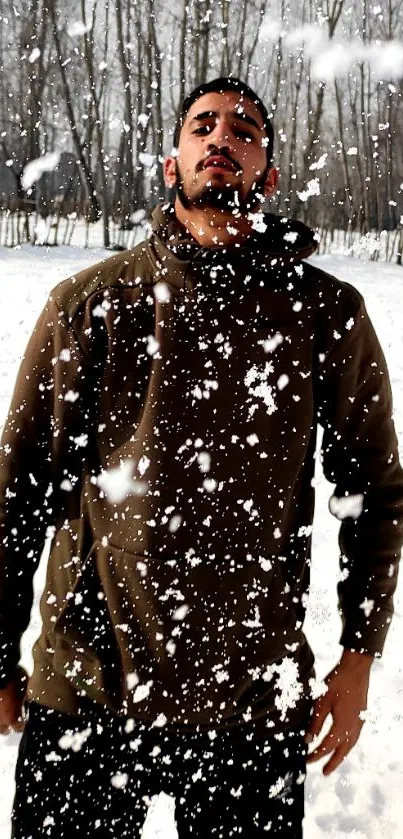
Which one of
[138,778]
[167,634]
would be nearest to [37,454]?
[167,634]

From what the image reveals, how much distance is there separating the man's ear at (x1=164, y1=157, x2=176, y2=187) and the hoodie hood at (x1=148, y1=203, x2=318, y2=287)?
4.8 inches

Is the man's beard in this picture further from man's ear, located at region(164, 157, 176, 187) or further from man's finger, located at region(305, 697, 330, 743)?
man's finger, located at region(305, 697, 330, 743)

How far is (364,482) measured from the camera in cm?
108

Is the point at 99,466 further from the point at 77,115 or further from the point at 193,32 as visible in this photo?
the point at 77,115

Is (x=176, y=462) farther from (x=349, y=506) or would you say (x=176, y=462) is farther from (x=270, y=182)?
(x=270, y=182)

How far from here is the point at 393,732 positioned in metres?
2.08

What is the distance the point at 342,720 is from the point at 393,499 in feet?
1.49

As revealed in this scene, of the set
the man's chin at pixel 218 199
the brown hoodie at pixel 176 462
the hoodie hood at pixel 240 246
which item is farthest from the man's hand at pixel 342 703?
the man's chin at pixel 218 199

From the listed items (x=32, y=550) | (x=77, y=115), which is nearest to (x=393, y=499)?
(x=32, y=550)

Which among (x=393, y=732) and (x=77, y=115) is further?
(x=77, y=115)

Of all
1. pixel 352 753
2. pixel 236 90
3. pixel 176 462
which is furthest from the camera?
pixel 352 753

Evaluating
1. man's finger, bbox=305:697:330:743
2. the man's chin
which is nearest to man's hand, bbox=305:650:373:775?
man's finger, bbox=305:697:330:743

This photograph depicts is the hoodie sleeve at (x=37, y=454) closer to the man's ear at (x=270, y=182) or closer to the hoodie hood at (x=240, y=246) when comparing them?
the hoodie hood at (x=240, y=246)

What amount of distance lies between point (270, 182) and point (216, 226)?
0.21 meters
